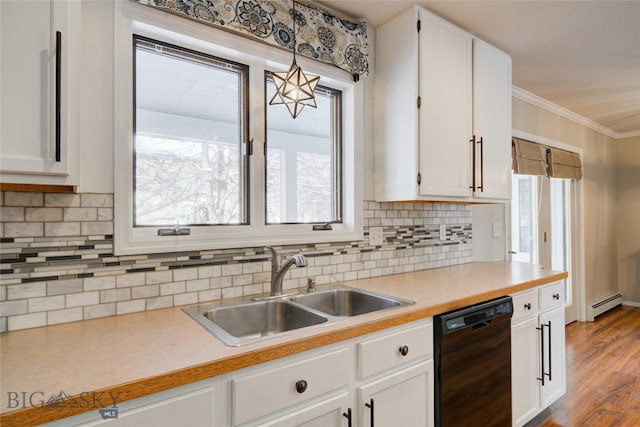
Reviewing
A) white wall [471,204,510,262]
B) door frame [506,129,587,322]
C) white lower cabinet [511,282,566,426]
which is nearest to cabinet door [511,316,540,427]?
white lower cabinet [511,282,566,426]

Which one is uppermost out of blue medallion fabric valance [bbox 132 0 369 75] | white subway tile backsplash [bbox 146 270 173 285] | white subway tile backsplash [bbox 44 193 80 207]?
blue medallion fabric valance [bbox 132 0 369 75]

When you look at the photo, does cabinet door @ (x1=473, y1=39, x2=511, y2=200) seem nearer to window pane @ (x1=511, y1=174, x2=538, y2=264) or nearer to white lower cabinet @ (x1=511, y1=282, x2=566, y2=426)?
white lower cabinet @ (x1=511, y1=282, x2=566, y2=426)

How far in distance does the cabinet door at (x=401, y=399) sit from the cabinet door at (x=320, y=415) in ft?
0.26

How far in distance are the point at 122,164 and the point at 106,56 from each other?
1.37ft

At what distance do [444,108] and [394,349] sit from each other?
141cm

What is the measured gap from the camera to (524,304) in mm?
1994

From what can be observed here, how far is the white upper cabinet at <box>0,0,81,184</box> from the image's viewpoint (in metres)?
0.93

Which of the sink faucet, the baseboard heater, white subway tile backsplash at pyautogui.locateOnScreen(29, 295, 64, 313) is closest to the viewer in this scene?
white subway tile backsplash at pyautogui.locateOnScreen(29, 295, 64, 313)

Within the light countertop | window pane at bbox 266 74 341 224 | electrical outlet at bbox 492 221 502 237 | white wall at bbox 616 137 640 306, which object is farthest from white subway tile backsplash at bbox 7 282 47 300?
white wall at bbox 616 137 640 306

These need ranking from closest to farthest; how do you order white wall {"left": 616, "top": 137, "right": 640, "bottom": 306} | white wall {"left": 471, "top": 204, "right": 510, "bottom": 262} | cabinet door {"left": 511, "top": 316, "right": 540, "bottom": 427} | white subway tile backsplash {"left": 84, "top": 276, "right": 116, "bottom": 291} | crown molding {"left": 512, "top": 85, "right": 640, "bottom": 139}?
white subway tile backsplash {"left": 84, "top": 276, "right": 116, "bottom": 291}, cabinet door {"left": 511, "top": 316, "right": 540, "bottom": 427}, white wall {"left": 471, "top": 204, "right": 510, "bottom": 262}, crown molding {"left": 512, "top": 85, "right": 640, "bottom": 139}, white wall {"left": 616, "top": 137, "right": 640, "bottom": 306}

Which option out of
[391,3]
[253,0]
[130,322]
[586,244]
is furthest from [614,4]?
[586,244]

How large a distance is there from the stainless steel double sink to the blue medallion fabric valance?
1243mm

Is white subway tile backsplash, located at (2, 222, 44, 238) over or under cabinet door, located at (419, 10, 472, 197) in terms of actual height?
under

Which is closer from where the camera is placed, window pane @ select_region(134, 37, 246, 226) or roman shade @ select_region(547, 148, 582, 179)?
window pane @ select_region(134, 37, 246, 226)
